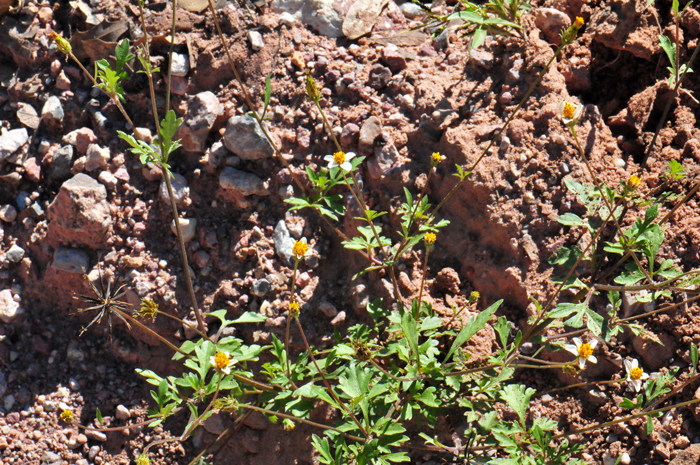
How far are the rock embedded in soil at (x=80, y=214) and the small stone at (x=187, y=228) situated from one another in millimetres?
482

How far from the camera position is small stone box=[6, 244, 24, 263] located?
4031 mm

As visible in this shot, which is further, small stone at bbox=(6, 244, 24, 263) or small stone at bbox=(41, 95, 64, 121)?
small stone at bbox=(41, 95, 64, 121)

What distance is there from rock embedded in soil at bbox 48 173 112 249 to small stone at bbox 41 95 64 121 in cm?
56

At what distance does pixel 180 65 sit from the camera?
4133 millimetres

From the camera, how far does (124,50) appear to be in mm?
3154

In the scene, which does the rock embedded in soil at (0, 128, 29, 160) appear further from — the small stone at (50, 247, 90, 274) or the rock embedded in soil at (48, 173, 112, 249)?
the small stone at (50, 247, 90, 274)

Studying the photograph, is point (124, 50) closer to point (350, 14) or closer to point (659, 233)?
point (350, 14)

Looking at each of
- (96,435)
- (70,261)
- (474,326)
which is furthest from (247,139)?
(96,435)

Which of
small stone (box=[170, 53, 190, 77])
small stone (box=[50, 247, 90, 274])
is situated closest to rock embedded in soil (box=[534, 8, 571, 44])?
small stone (box=[170, 53, 190, 77])

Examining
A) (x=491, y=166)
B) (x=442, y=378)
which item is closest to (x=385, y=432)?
(x=442, y=378)

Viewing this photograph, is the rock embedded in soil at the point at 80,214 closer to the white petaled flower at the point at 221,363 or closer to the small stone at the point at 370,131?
the white petaled flower at the point at 221,363

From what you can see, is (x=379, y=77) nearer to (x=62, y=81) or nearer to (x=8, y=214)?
(x=62, y=81)

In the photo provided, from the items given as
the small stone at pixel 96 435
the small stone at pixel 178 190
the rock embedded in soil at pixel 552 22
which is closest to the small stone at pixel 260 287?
the small stone at pixel 178 190

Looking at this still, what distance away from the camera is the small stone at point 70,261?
3926mm
